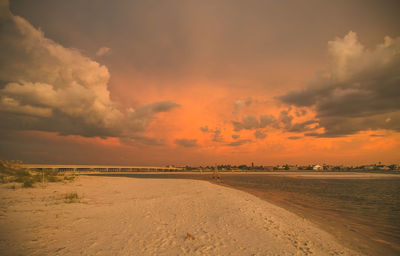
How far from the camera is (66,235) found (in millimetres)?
8555

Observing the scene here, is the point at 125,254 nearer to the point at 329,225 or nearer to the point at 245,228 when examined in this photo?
the point at 245,228

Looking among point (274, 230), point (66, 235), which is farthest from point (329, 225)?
point (66, 235)

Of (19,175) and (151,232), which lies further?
(19,175)

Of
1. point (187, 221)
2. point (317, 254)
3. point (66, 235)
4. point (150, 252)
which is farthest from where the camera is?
point (187, 221)

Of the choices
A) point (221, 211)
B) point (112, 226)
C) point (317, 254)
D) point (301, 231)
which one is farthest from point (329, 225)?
point (112, 226)

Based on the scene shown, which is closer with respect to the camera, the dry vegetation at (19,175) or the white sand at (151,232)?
the white sand at (151,232)

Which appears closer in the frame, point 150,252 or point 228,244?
point 150,252

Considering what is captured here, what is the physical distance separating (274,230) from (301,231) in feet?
5.87

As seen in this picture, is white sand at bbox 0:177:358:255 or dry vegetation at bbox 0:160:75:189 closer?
white sand at bbox 0:177:358:255

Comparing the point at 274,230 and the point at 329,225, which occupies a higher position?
the point at 274,230

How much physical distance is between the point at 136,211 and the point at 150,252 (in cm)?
651

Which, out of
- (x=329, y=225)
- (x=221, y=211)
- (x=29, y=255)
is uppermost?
(x=29, y=255)

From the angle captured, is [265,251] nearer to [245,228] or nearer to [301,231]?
[245,228]

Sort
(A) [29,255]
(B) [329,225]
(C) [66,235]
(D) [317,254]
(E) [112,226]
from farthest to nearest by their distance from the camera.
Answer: (B) [329,225], (E) [112,226], (C) [66,235], (D) [317,254], (A) [29,255]
